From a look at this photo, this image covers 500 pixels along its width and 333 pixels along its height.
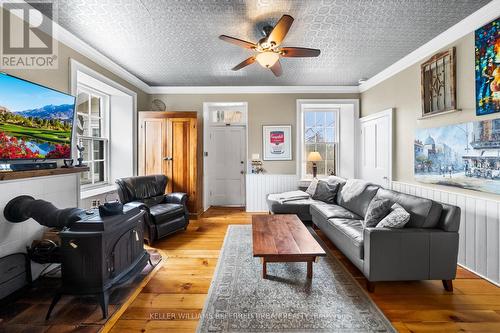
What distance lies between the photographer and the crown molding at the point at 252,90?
4.89 meters

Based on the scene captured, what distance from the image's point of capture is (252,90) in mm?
4941

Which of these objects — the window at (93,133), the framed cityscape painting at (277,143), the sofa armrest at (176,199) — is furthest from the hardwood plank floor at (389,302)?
the framed cityscape painting at (277,143)

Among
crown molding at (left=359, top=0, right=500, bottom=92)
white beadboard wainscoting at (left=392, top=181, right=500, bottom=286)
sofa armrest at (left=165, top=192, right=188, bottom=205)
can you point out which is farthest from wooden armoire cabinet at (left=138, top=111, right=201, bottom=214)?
white beadboard wainscoting at (left=392, top=181, right=500, bottom=286)

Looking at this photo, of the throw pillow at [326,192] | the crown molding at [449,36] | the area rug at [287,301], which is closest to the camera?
the area rug at [287,301]

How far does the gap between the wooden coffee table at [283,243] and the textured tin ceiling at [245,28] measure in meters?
2.27

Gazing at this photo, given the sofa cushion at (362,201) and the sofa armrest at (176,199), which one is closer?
the sofa cushion at (362,201)

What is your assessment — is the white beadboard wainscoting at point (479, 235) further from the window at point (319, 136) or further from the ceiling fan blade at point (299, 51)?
the window at point (319, 136)

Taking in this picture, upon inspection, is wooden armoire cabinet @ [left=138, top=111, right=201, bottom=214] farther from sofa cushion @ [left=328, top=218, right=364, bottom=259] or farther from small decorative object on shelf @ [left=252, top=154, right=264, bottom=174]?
sofa cushion @ [left=328, top=218, right=364, bottom=259]

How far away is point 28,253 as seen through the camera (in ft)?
7.02

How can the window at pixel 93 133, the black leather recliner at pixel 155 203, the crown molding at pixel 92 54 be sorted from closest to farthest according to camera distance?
1. the crown molding at pixel 92 54
2. the black leather recliner at pixel 155 203
3. the window at pixel 93 133

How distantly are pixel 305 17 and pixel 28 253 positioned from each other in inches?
138

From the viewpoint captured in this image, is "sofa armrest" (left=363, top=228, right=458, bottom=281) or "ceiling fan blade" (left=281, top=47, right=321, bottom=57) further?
"ceiling fan blade" (left=281, top=47, right=321, bottom=57)

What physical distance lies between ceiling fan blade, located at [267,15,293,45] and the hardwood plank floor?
250 centimetres

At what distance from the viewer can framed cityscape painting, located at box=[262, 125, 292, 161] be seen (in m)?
4.98
